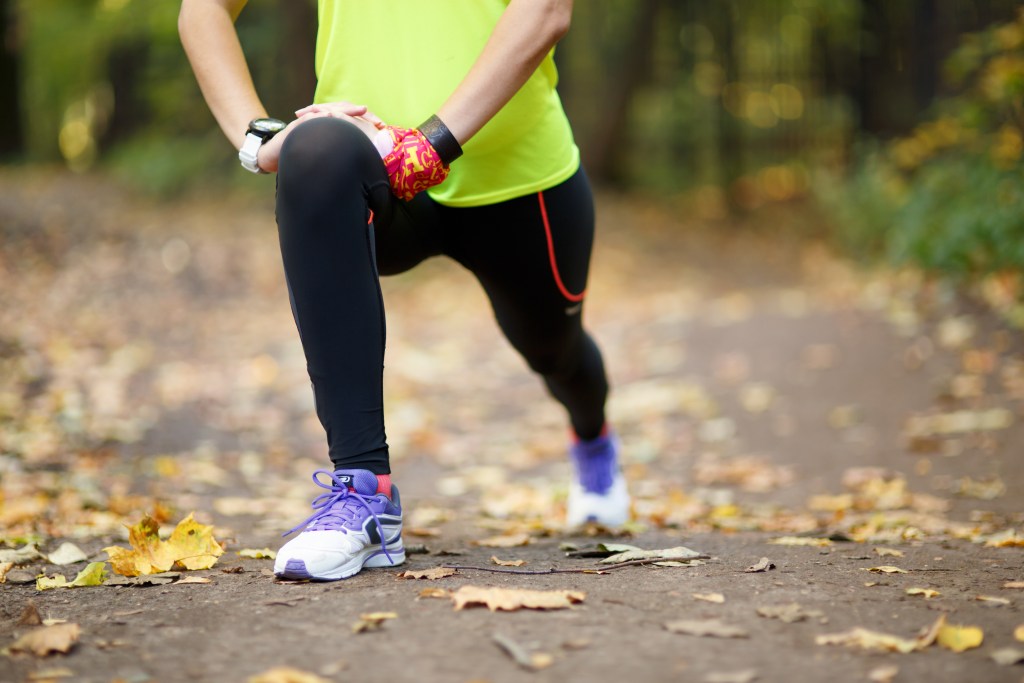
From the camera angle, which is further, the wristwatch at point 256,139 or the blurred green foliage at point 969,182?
the blurred green foliage at point 969,182

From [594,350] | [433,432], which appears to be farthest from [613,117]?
[594,350]

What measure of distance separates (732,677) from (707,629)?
0.66 feet

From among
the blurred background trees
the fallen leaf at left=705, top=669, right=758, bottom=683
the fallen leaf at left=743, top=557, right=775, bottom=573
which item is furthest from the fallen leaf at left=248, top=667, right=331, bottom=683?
the blurred background trees

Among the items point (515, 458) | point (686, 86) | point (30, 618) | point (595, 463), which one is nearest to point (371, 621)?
point (30, 618)

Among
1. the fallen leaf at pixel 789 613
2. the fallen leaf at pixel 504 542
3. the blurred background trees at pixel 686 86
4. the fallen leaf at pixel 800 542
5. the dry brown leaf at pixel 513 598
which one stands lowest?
the fallen leaf at pixel 800 542

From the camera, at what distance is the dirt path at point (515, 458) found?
1.71 metres

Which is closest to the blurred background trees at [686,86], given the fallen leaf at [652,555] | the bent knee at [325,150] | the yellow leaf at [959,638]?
the fallen leaf at [652,555]

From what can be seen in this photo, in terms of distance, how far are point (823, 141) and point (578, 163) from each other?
1362 centimetres

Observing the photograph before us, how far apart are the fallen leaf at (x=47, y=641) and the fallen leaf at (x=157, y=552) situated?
0.50 metres

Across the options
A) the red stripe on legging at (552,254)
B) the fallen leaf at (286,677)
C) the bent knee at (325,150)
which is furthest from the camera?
the red stripe on legging at (552,254)

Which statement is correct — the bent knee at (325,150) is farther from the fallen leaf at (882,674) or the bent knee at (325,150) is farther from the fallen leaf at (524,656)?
the fallen leaf at (882,674)

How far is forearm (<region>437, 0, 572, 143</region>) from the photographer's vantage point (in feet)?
7.36

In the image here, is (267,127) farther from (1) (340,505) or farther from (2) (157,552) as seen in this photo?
(2) (157,552)

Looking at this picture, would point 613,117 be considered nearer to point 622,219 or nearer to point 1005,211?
point 622,219
